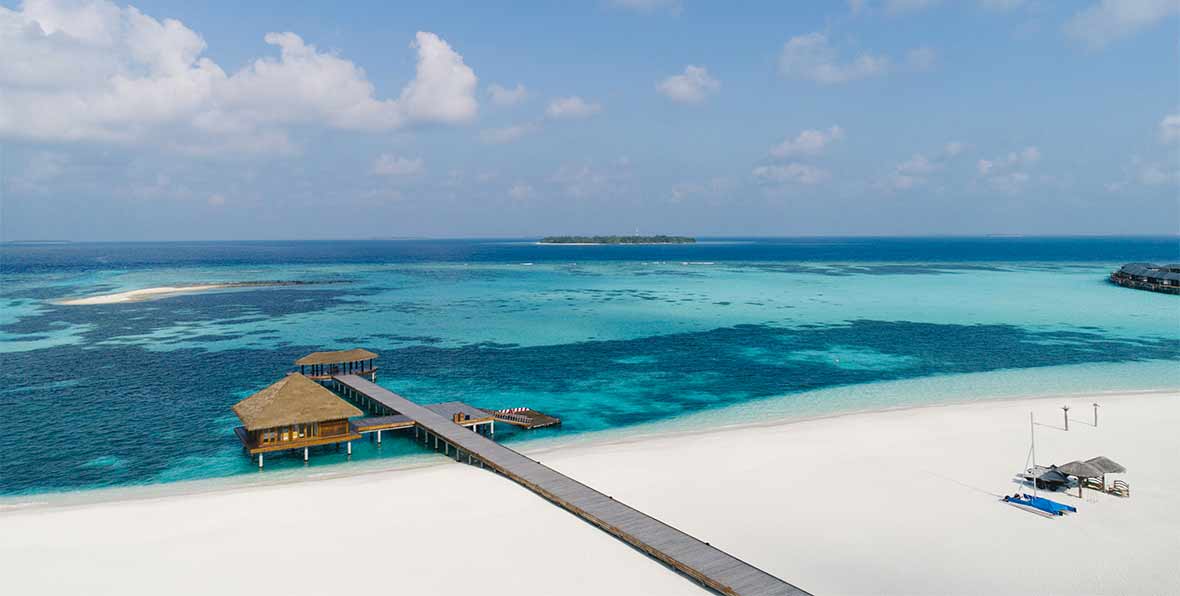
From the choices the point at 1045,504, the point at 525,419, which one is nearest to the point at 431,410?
the point at 525,419

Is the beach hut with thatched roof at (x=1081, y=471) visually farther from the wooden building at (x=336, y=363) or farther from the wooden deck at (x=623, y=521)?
the wooden building at (x=336, y=363)

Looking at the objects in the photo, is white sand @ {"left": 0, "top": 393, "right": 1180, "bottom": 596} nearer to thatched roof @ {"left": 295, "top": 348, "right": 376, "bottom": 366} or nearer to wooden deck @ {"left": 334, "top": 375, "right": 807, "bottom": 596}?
wooden deck @ {"left": 334, "top": 375, "right": 807, "bottom": 596}

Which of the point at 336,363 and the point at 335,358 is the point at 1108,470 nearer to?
the point at 335,358

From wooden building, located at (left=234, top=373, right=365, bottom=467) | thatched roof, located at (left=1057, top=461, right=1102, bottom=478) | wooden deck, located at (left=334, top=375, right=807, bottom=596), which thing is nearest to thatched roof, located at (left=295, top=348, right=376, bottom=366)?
wooden building, located at (left=234, top=373, right=365, bottom=467)

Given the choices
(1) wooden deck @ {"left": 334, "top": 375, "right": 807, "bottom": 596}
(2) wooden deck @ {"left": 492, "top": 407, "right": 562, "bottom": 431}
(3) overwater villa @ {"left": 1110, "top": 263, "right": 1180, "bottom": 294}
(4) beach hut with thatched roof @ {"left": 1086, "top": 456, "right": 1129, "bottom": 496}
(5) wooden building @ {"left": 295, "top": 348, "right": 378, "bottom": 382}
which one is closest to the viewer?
(1) wooden deck @ {"left": 334, "top": 375, "right": 807, "bottom": 596}

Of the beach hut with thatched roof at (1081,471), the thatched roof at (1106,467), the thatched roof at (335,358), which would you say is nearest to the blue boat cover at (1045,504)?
the beach hut with thatched roof at (1081,471)

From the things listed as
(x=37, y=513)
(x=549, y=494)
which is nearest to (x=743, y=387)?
(x=549, y=494)

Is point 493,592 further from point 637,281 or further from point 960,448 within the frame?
point 637,281
